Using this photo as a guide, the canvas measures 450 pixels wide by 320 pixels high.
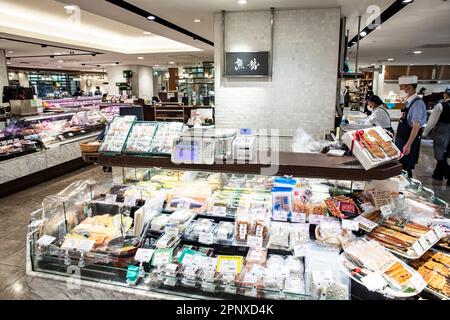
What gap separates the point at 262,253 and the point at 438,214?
5.18 feet

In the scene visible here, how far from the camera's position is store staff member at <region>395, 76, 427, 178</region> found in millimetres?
5336

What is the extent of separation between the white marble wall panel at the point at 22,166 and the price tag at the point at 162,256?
194 inches

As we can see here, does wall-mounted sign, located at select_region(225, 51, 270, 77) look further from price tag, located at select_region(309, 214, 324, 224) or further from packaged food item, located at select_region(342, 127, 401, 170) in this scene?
price tag, located at select_region(309, 214, 324, 224)

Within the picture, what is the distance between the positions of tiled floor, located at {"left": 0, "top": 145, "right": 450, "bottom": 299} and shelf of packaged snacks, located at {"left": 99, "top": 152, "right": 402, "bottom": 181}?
106 cm

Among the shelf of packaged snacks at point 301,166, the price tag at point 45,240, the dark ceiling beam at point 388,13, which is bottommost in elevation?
the price tag at point 45,240

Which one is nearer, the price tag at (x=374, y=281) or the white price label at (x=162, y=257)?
the price tag at (x=374, y=281)

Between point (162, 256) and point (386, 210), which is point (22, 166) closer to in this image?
point (162, 256)

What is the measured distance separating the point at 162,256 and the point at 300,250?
3.09 feet

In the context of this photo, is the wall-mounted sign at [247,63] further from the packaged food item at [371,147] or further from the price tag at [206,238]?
the price tag at [206,238]

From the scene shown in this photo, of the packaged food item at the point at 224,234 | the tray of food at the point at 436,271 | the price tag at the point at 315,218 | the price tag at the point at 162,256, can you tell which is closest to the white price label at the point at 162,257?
the price tag at the point at 162,256

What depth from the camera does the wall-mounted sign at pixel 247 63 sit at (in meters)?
5.18

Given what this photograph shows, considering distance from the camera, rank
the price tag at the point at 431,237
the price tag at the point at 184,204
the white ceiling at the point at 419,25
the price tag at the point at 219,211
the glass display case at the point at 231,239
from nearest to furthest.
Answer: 1. the glass display case at the point at 231,239
2. the price tag at the point at 431,237
3. the price tag at the point at 219,211
4. the price tag at the point at 184,204
5. the white ceiling at the point at 419,25

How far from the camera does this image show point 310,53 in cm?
508
